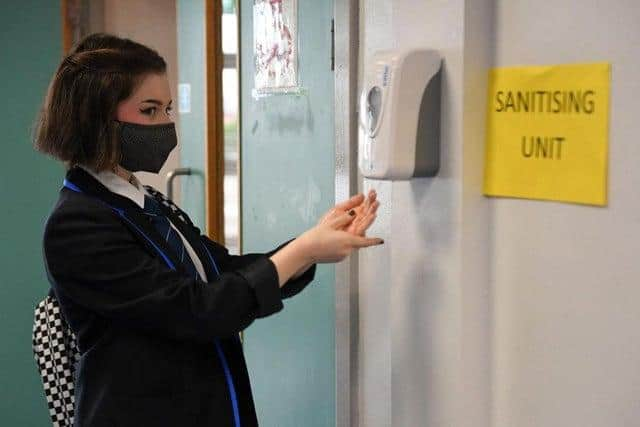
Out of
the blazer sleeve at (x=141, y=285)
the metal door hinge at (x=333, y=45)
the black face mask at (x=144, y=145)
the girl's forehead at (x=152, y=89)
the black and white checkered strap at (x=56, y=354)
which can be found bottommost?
the black and white checkered strap at (x=56, y=354)

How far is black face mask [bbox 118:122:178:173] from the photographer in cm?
142

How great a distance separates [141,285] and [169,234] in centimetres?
15

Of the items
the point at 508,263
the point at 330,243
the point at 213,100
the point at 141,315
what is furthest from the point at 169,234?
the point at 213,100

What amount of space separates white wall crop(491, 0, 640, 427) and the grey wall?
224 cm

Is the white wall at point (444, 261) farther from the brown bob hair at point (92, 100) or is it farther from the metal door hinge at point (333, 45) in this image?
the brown bob hair at point (92, 100)

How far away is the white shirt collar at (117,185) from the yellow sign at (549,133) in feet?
1.83

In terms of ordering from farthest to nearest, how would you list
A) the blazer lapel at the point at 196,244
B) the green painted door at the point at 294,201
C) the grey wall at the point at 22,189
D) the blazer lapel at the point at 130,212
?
1. the grey wall at the point at 22,189
2. the green painted door at the point at 294,201
3. the blazer lapel at the point at 196,244
4. the blazer lapel at the point at 130,212

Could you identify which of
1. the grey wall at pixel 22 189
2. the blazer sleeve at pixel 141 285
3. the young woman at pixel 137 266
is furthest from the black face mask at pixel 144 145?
the grey wall at pixel 22 189

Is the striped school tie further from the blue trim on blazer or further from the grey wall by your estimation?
the grey wall

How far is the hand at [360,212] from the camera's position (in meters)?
1.37

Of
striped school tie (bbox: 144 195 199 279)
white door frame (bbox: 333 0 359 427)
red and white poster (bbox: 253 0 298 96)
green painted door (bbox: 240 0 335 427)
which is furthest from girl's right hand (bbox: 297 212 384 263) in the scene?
red and white poster (bbox: 253 0 298 96)

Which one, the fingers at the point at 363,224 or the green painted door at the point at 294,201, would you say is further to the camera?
the green painted door at the point at 294,201

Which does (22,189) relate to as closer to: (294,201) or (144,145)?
(294,201)

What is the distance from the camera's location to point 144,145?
1.43 meters
